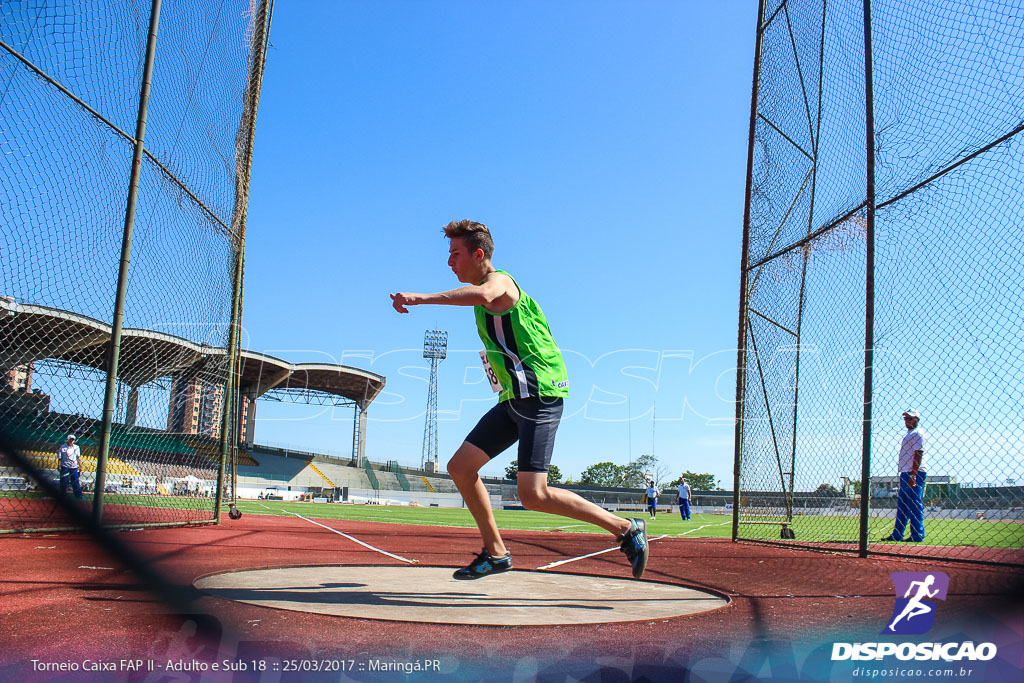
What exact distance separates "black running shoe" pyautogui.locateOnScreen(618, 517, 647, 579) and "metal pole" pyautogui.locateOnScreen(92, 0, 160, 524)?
3743 millimetres

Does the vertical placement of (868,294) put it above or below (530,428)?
above

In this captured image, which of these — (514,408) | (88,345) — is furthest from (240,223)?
(514,408)

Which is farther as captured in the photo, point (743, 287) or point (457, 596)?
point (743, 287)

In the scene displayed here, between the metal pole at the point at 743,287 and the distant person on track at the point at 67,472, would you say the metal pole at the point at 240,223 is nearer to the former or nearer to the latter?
the distant person on track at the point at 67,472

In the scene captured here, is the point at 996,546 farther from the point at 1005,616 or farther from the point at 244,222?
the point at 244,222

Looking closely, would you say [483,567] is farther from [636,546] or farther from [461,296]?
[461,296]

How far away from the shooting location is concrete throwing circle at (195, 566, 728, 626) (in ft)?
9.52

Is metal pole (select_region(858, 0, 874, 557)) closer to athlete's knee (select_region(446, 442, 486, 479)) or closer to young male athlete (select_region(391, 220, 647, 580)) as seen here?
young male athlete (select_region(391, 220, 647, 580))

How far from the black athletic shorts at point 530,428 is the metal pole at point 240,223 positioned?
197 inches

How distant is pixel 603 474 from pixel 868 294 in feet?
343

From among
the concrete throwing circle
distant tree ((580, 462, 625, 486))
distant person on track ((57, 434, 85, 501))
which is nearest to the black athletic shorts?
the concrete throwing circle

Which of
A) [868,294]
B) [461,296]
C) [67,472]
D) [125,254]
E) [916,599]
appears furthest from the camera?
[868,294]

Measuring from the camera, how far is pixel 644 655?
227 cm

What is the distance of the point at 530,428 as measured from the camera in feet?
12.0
